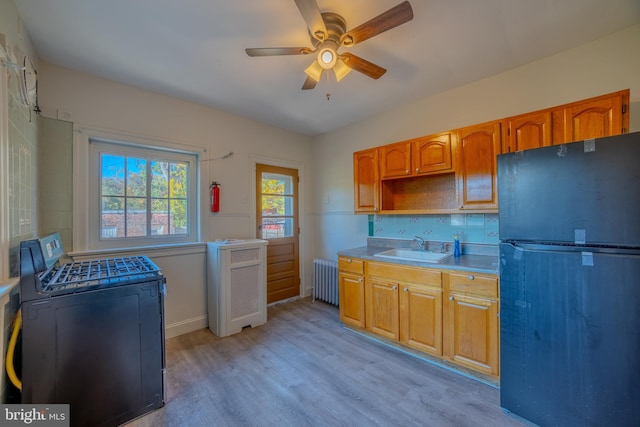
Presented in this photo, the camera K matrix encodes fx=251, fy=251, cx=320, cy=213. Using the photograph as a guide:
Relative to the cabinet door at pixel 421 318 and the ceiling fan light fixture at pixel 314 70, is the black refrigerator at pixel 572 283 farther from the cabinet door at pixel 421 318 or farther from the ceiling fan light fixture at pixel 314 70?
the ceiling fan light fixture at pixel 314 70

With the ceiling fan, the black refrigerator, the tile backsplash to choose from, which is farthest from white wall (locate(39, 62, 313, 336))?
the black refrigerator

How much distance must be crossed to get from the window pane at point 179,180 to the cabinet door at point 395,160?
2346mm

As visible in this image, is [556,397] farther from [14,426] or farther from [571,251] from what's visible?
[14,426]

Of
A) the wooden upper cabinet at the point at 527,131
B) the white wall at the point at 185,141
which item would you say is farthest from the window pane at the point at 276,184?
the wooden upper cabinet at the point at 527,131

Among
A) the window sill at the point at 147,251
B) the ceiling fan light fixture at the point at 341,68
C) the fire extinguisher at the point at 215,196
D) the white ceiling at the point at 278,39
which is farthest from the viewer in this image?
the fire extinguisher at the point at 215,196

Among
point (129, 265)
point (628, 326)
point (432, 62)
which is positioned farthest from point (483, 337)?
point (129, 265)

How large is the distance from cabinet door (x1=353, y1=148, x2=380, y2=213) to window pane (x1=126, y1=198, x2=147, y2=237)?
2.42 m

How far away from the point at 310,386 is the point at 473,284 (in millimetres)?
1515

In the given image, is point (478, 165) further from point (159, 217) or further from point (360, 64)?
point (159, 217)

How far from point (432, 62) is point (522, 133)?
96 cm

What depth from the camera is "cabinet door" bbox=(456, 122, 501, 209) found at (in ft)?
7.13

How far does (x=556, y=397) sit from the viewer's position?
4.84 ft

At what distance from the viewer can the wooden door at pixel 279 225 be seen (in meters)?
3.68

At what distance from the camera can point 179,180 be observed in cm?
298
